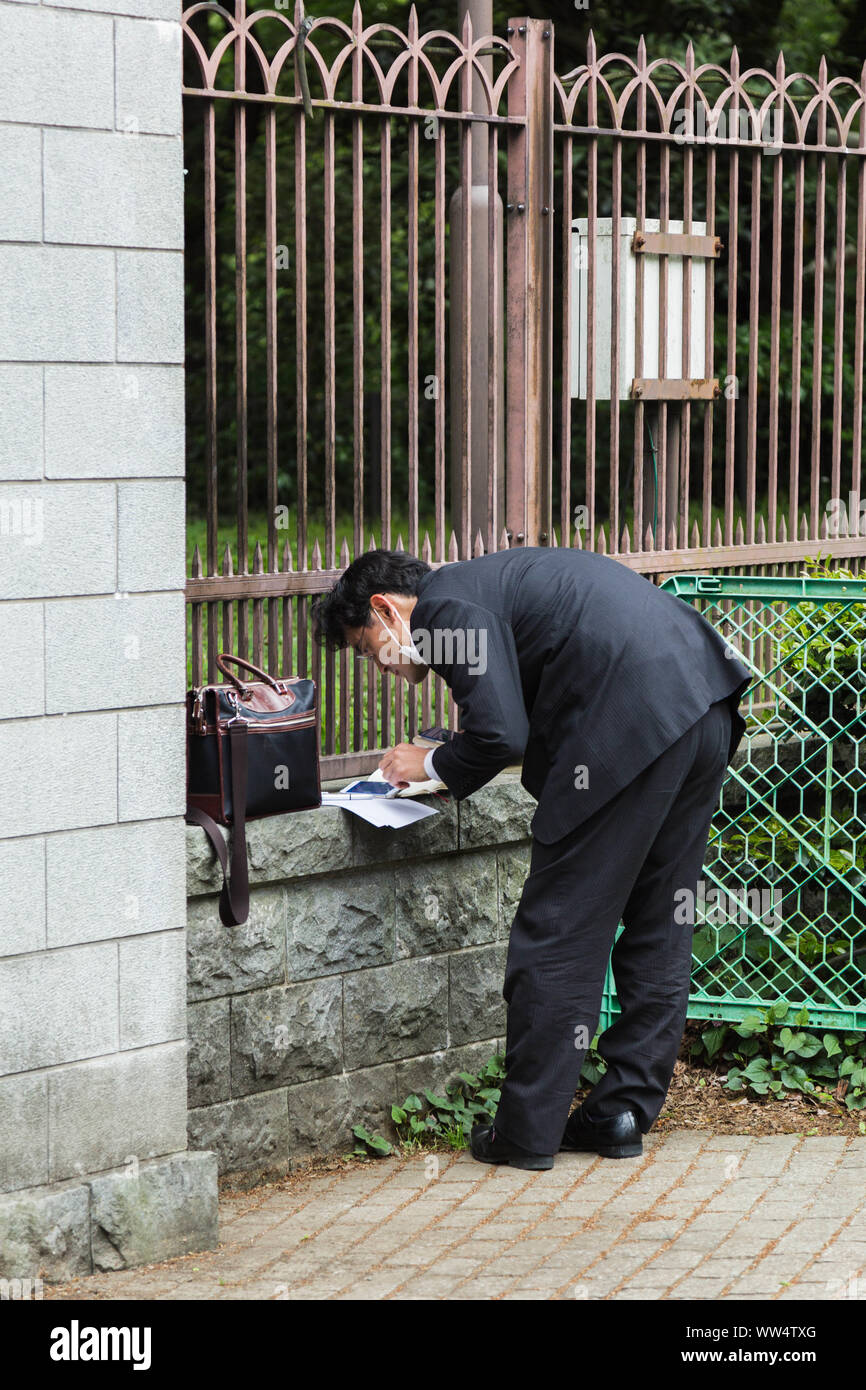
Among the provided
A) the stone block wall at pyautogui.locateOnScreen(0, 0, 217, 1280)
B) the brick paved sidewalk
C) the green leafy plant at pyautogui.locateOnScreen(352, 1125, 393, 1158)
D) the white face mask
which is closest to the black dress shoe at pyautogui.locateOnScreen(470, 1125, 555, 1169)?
the brick paved sidewalk

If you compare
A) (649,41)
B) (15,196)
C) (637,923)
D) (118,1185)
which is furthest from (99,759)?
(649,41)

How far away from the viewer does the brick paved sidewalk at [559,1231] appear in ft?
12.5

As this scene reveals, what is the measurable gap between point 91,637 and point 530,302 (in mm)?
2122

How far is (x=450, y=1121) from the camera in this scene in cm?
500

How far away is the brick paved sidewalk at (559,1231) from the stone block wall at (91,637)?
0.27 meters

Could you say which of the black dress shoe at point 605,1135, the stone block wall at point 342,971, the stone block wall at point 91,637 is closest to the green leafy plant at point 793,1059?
the black dress shoe at point 605,1135

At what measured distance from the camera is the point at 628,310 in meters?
5.62

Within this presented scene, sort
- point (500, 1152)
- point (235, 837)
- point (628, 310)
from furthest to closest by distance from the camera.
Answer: point (628, 310) → point (500, 1152) → point (235, 837)

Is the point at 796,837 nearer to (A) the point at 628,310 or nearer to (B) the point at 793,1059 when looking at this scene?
(B) the point at 793,1059

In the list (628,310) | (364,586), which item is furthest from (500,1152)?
(628,310)

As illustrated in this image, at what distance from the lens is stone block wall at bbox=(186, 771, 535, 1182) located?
449cm

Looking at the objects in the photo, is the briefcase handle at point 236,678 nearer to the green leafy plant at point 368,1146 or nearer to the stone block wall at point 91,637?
the stone block wall at point 91,637

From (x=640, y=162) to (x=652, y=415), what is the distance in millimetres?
813

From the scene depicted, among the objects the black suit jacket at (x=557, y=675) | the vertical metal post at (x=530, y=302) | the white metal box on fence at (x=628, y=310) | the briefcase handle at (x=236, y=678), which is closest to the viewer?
the black suit jacket at (x=557, y=675)
